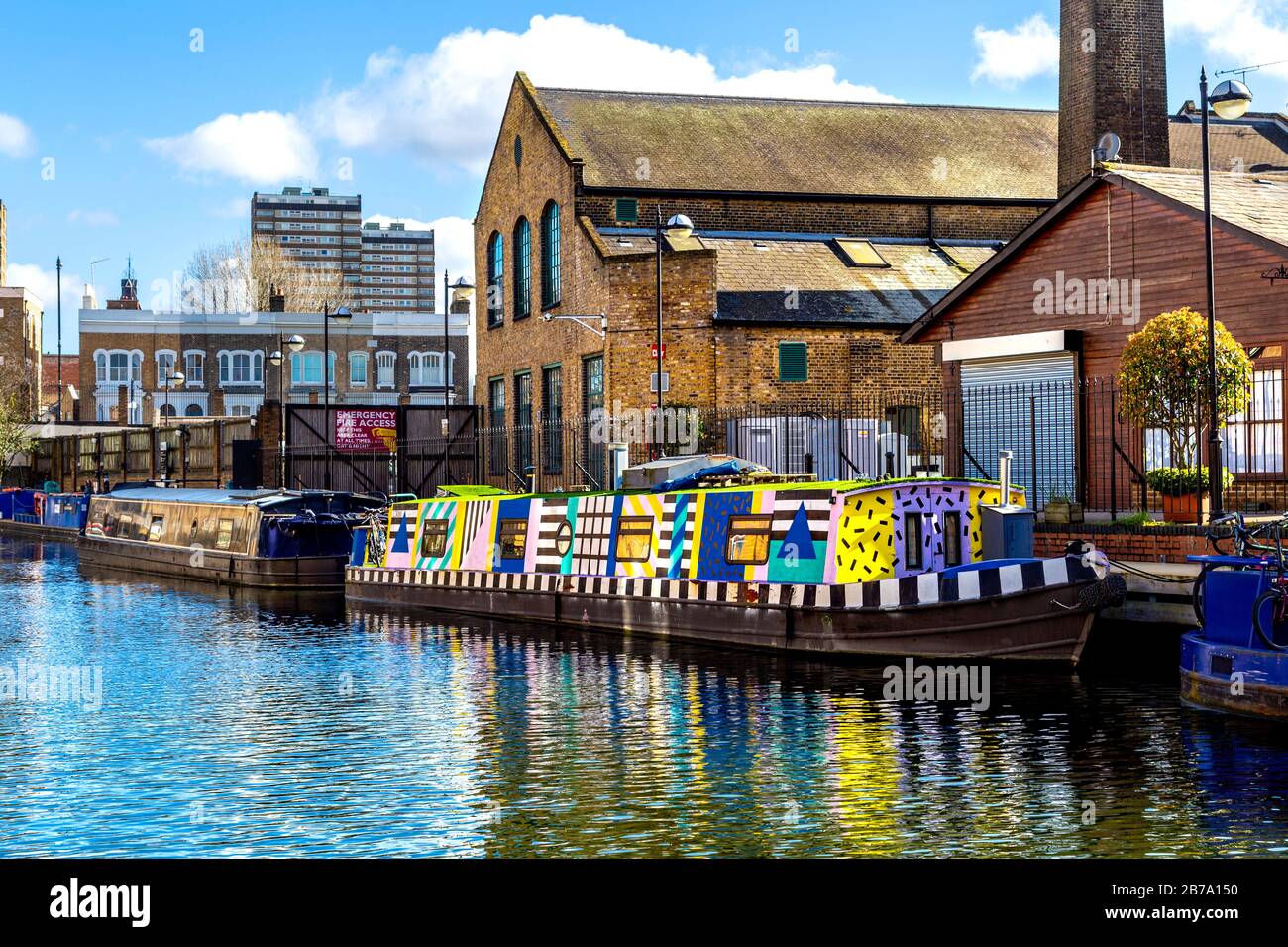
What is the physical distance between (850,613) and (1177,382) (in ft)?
21.4

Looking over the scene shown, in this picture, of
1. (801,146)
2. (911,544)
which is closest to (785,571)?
(911,544)

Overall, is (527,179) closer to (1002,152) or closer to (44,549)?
(1002,152)

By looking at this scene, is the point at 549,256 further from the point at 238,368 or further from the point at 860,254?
the point at 238,368

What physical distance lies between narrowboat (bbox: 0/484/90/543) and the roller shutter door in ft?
115

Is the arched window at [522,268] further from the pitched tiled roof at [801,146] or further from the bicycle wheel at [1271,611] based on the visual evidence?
the bicycle wheel at [1271,611]

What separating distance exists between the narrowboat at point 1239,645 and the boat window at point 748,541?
693cm

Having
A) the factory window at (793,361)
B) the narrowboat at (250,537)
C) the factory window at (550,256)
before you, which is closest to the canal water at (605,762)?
the narrowboat at (250,537)

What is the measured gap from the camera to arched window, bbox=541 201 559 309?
43469 mm

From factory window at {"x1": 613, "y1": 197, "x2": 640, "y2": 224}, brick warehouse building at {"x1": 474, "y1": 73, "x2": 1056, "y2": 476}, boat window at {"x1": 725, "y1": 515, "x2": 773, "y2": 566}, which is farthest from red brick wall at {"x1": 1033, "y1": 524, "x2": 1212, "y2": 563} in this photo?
factory window at {"x1": 613, "y1": 197, "x2": 640, "y2": 224}

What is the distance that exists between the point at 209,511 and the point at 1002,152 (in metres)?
26.7

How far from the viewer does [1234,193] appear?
2823 cm

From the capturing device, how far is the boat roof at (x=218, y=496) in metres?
36.0
